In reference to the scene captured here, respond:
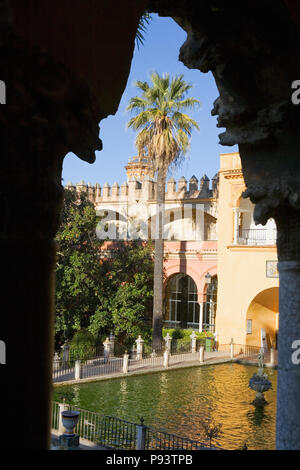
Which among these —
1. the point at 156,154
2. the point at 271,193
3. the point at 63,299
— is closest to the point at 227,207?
the point at 156,154

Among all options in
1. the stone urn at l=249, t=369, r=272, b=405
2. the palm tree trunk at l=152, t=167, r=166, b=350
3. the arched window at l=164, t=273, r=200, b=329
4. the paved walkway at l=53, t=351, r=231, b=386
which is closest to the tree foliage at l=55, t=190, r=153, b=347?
the palm tree trunk at l=152, t=167, r=166, b=350

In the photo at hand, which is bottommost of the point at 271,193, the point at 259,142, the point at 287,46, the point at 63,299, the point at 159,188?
the point at 63,299

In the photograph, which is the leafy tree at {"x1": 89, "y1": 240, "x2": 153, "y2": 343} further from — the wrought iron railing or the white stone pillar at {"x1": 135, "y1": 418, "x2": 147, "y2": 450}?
the white stone pillar at {"x1": 135, "y1": 418, "x2": 147, "y2": 450}

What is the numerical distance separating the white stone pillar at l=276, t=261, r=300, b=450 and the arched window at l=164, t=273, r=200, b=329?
24721mm

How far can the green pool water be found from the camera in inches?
432

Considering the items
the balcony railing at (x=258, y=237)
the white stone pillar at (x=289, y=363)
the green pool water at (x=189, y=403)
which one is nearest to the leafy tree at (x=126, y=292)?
the green pool water at (x=189, y=403)

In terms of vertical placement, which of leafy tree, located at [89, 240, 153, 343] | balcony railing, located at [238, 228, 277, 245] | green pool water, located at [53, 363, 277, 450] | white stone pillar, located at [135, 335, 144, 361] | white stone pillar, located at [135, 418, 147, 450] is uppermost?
balcony railing, located at [238, 228, 277, 245]

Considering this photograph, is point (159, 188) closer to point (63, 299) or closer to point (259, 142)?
point (63, 299)

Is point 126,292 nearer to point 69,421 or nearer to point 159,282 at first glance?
point 159,282

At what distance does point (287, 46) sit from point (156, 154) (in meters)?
17.4

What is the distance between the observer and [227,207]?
2377 cm

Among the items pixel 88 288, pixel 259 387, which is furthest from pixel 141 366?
pixel 259 387

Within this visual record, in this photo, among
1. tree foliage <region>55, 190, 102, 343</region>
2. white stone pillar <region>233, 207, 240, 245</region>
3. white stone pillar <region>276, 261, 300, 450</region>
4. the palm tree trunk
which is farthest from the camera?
white stone pillar <region>233, 207, 240, 245</region>

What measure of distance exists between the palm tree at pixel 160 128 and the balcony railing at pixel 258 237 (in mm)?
4342
